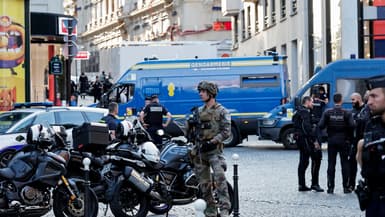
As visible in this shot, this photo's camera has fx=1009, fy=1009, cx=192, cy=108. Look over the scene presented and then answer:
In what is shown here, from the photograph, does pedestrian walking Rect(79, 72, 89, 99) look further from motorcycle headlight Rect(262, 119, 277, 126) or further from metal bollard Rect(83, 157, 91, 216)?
metal bollard Rect(83, 157, 91, 216)

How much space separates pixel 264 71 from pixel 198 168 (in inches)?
655

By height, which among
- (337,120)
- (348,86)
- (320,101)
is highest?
(348,86)

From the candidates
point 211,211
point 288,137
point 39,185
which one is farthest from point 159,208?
point 288,137

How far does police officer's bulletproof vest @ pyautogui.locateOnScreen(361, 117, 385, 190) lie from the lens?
25.4 feet

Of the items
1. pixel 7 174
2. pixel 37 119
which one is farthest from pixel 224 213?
pixel 37 119

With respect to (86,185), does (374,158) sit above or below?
above

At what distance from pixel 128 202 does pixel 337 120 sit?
4.98 m

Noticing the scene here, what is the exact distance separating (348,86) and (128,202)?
15364 mm

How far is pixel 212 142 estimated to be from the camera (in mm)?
12633

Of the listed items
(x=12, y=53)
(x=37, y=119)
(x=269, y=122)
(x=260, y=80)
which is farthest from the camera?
(x=260, y=80)

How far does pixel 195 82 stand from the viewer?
29.8 m

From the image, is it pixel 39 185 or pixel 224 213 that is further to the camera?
pixel 224 213

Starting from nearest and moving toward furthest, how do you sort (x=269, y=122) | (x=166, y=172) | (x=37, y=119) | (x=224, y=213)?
(x=224, y=213)
(x=166, y=172)
(x=37, y=119)
(x=269, y=122)

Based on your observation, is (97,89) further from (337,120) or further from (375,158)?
(375,158)
